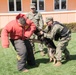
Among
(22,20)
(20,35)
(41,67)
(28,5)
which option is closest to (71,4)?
(28,5)

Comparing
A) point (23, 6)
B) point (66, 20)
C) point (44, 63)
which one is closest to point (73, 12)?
point (66, 20)

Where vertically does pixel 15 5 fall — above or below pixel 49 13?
above

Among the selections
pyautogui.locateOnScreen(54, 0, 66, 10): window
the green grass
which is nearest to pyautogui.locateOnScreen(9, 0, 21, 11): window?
pyautogui.locateOnScreen(54, 0, 66, 10): window

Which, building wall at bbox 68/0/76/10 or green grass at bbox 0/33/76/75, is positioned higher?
building wall at bbox 68/0/76/10

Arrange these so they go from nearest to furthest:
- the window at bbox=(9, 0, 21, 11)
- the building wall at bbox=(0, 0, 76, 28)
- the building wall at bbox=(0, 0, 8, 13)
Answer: the building wall at bbox=(0, 0, 76, 28) → the building wall at bbox=(0, 0, 8, 13) → the window at bbox=(9, 0, 21, 11)

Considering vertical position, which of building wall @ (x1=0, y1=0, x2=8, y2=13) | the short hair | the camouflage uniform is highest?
building wall @ (x1=0, y1=0, x2=8, y2=13)

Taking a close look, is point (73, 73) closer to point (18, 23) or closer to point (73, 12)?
point (18, 23)

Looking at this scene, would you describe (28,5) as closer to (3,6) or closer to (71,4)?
(3,6)

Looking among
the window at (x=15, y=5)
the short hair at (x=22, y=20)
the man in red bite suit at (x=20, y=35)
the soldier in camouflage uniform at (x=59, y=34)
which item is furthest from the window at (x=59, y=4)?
the short hair at (x=22, y=20)

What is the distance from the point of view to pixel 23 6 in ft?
65.7

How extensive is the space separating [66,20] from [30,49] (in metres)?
11.1

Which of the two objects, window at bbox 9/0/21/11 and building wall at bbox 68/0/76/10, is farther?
building wall at bbox 68/0/76/10

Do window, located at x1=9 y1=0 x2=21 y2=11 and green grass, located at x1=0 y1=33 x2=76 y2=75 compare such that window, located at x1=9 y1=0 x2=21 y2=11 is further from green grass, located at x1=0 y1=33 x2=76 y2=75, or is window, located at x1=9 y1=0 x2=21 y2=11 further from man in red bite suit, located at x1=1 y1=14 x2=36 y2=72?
man in red bite suit, located at x1=1 y1=14 x2=36 y2=72

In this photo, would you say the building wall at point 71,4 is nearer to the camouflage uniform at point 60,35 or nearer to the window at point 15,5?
the window at point 15,5
